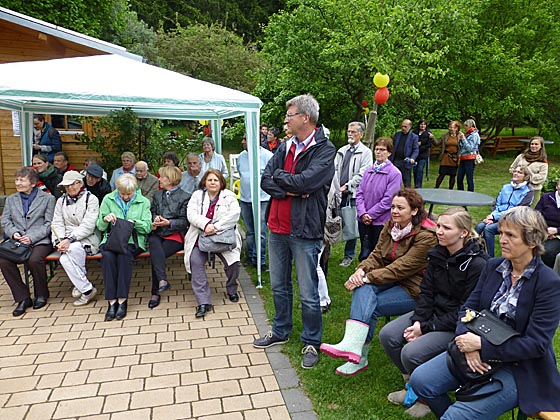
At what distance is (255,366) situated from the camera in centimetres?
344

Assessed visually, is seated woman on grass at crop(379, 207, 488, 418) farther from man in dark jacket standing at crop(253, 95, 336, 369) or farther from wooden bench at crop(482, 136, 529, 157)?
wooden bench at crop(482, 136, 529, 157)

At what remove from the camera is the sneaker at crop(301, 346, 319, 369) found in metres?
3.37

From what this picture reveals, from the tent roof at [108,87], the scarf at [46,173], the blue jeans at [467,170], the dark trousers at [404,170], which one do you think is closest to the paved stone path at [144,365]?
the scarf at [46,173]

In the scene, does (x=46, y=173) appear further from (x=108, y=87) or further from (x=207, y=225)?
(x=207, y=225)

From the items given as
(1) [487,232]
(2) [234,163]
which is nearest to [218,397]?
(2) [234,163]

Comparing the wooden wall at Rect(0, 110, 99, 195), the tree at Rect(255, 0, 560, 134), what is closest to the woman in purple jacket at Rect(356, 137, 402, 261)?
the wooden wall at Rect(0, 110, 99, 195)

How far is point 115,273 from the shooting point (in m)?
4.40

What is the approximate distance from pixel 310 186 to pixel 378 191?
A: 73.1 inches

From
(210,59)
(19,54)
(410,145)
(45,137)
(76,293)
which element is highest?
(210,59)

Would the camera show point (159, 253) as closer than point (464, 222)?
No

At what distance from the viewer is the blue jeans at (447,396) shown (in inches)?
86.6

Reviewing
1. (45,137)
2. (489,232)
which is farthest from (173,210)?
(45,137)

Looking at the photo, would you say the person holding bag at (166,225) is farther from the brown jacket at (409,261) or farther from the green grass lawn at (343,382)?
the brown jacket at (409,261)

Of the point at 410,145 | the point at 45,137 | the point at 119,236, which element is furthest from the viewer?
the point at 410,145
